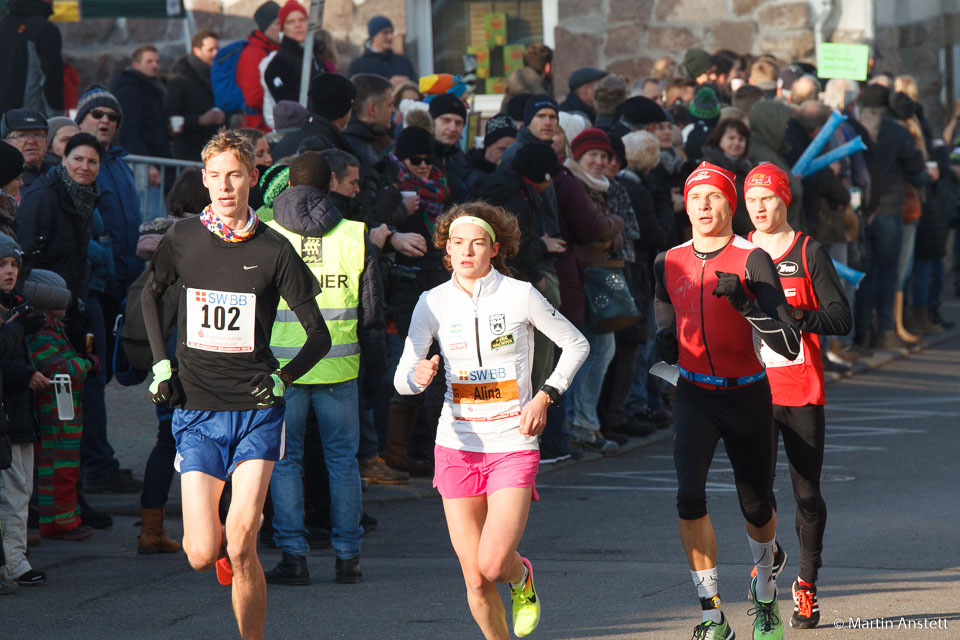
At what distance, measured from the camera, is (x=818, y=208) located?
14148 millimetres

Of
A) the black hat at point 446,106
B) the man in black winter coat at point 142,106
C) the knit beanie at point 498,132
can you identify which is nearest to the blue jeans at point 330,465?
the black hat at point 446,106

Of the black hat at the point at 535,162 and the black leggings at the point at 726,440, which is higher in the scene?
the black hat at the point at 535,162

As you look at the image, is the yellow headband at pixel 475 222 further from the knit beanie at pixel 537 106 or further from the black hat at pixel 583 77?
the black hat at pixel 583 77

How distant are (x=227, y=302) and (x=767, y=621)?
2546 millimetres

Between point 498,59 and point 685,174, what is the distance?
25.0 feet

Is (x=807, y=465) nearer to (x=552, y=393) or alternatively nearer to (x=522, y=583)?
(x=552, y=393)

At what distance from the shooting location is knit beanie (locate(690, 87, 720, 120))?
13.9 metres

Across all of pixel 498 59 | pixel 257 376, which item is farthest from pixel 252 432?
pixel 498 59

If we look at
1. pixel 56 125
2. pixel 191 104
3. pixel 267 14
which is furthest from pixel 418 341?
pixel 267 14

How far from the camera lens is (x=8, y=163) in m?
8.17

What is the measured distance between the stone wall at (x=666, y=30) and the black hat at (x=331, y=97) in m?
10.8

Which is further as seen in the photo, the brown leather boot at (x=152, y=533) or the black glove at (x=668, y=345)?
the brown leather boot at (x=152, y=533)

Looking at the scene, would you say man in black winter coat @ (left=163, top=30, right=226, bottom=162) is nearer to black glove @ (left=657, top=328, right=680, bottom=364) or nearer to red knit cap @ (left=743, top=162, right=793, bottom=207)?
red knit cap @ (left=743, top=162, right=793, bottom=207)

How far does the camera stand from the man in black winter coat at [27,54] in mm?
12750
